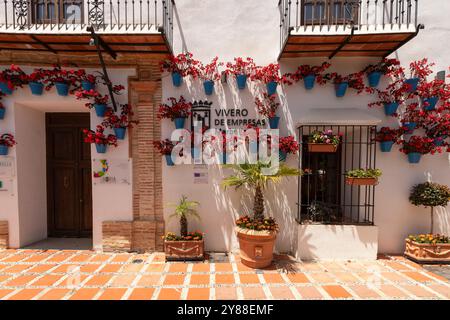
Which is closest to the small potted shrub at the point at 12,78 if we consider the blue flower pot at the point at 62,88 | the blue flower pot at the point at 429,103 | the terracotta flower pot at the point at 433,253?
the blue flower pot at the point at 62,88

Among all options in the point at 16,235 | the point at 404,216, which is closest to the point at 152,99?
the point at 16,235

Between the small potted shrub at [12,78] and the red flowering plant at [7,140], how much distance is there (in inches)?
38.8

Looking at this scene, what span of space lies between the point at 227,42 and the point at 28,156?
17.4 ft

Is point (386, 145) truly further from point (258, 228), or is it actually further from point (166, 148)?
point (166, 148)

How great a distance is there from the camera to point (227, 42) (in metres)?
5.09

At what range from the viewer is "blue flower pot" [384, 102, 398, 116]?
4.89 m

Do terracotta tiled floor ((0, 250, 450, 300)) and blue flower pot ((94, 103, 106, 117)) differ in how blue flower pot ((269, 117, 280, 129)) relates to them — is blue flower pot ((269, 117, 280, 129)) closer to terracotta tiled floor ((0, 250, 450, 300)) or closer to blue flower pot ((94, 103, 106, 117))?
terracotta tiled floor ((0, 250, 450, 300))

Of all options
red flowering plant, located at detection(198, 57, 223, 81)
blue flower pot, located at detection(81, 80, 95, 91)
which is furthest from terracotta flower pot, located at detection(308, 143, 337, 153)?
blue flower pot, located at detection(81, 80, 95, 91)

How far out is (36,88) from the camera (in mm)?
4930

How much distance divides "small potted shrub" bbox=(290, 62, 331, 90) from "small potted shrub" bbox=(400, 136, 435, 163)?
2207 millimetres

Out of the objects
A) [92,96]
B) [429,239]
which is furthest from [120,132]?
[429,239]

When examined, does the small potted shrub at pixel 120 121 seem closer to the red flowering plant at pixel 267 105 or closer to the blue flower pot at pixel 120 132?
the blue flower pot at pixel 120 132

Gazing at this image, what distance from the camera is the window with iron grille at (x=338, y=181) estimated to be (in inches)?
199

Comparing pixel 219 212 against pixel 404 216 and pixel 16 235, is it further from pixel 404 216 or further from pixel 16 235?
pixel 16 235
